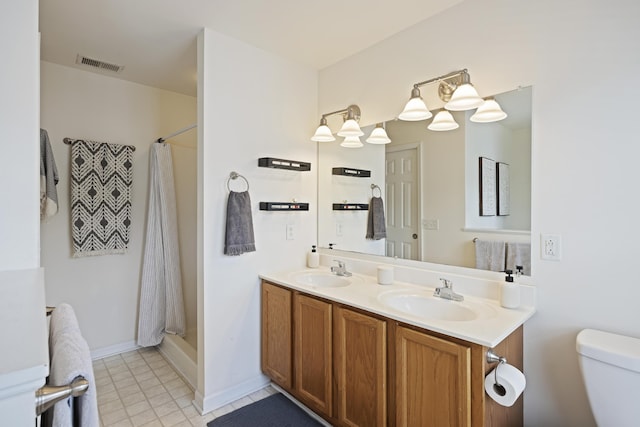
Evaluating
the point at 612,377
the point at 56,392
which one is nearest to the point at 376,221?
the point at 612,377

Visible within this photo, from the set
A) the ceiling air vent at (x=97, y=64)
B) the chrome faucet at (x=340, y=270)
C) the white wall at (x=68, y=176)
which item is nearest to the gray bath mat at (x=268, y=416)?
the chrome faucet at (x=340, y=270)

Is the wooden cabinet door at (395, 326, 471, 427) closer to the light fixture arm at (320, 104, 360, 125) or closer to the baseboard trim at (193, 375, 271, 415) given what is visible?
the baseboard trim at (193, 375, 271, 415)

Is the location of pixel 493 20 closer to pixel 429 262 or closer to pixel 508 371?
pixel 429 262

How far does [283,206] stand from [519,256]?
1.58 metres

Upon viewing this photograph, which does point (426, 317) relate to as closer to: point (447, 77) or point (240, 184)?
point (447, 77)

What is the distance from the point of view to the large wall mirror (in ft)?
5.46

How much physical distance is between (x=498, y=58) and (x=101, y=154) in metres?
3.07

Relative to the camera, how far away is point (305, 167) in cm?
259

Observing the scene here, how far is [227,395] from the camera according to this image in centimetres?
223

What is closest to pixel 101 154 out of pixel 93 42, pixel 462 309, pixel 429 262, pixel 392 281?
pixel 93 42

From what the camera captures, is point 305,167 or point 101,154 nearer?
point 305,167

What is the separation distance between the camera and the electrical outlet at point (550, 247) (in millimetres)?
1520

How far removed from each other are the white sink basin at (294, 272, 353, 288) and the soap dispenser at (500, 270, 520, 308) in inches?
38.7

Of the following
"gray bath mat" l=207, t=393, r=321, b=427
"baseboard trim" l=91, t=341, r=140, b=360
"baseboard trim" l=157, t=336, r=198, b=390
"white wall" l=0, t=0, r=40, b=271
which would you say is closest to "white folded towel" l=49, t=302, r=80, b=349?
"white wall" l=0, t=0, r=40, b=271
